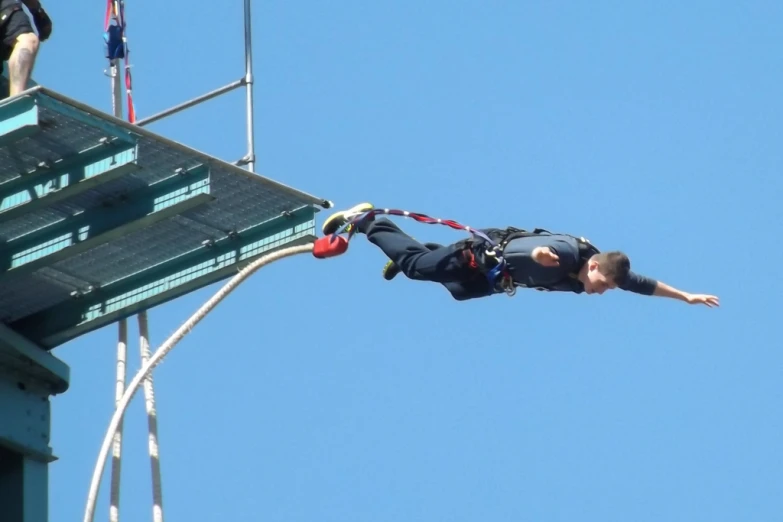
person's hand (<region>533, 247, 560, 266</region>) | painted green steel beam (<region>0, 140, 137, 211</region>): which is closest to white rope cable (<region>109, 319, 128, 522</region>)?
painted green steel beam (<region>0, 140, 137, 211</region>)

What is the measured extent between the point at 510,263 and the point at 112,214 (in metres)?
2.30

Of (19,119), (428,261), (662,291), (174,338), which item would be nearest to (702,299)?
(662,291)

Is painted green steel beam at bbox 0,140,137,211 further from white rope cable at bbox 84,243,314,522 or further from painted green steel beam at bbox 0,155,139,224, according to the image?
white rope cable at bbox 84,243,314,522

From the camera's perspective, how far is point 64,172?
36.9 ft

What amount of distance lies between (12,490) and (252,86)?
112 inches

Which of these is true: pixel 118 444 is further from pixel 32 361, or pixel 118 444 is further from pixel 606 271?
pixel 606 271

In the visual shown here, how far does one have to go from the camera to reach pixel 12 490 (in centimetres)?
1214

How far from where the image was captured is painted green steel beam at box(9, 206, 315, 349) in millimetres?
12062

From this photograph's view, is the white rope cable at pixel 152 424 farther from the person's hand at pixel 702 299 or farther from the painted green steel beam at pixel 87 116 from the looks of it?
the person's hand at pixel 702 299

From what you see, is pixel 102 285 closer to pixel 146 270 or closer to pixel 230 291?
pixel 146 270

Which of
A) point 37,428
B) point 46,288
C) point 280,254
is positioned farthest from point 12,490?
point 280,254

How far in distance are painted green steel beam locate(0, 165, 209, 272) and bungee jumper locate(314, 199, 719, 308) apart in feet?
2.65

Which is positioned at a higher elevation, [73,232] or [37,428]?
[73,232]

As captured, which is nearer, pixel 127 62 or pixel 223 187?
pixel 223 187
